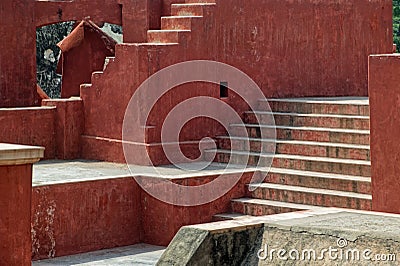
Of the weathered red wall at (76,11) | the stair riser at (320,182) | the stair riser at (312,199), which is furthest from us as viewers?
the weathered red wall at (76,11)

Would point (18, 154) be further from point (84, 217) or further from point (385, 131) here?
point (385, 131)

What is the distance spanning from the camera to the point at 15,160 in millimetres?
8047

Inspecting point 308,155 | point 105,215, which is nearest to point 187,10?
point 308,155

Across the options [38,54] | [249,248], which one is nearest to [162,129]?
[249,248]

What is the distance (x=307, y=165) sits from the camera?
10633 mm

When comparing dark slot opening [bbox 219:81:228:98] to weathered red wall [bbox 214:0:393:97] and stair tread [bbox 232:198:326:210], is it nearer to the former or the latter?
weathered red wall [bbox 214:0:393:97]

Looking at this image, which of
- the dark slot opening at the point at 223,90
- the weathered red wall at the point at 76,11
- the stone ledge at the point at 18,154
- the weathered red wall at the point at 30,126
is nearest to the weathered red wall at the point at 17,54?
the weathered red wall at the point at 76,11

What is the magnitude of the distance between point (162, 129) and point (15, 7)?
2744 millimetres

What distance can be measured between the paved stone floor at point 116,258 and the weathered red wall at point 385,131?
2.14 meters

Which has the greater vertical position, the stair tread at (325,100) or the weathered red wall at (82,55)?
the weathered red wall at (82,55)

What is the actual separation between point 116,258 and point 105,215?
75 centimetres

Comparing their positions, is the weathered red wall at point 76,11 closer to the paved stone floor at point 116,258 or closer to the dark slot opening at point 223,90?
the dark slot opening at point 223,90

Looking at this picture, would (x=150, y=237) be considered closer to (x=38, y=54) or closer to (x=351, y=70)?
(x=351, y=70)

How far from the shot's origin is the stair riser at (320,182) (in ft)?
32.6
